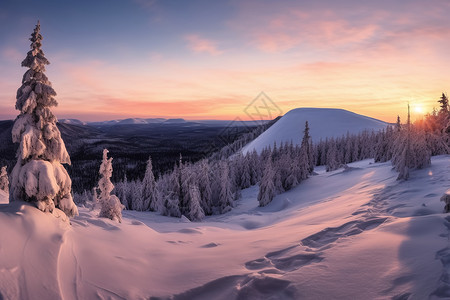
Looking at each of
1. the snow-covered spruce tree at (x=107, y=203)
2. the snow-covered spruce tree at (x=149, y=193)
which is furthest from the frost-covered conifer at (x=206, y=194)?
the snow-covered spruce tree at (x=107, y=203)

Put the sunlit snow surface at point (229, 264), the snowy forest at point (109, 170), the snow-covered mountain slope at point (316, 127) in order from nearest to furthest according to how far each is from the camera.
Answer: the sunlit snow surface at point (229, 264) < the snowy forest at point (109, 170) < the snow-covered mountain slope at point (316, 127)

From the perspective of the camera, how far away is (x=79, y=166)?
7170 inches

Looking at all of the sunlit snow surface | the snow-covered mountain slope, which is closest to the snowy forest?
the sunlit snow surface

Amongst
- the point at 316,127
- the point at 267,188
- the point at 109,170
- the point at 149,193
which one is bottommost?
the point at 149,193

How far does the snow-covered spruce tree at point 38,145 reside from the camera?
8.54 metres

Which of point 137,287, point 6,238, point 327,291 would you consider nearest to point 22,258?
point 6,238

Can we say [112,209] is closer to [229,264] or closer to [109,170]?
[109,170]

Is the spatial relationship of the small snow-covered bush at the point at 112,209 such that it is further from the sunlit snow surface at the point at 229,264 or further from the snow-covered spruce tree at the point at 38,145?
the snow-covered spruce tree at the point at 38,145

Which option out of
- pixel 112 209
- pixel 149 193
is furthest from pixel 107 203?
pixel 149 193

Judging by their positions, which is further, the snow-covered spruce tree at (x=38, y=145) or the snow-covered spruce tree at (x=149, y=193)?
the snow-covered spruce tree at (x=149, y=193)

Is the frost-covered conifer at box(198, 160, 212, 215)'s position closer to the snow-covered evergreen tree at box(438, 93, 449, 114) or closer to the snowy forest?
the snowy forest

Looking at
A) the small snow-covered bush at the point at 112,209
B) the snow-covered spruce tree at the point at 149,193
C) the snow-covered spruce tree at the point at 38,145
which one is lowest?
the snow-covered spruce tree at the point at 149,193

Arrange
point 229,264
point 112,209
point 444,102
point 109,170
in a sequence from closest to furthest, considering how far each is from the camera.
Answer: point 229,264 < point 112,209 < point 109,170 < point 444,102

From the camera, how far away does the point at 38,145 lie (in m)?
8.91
